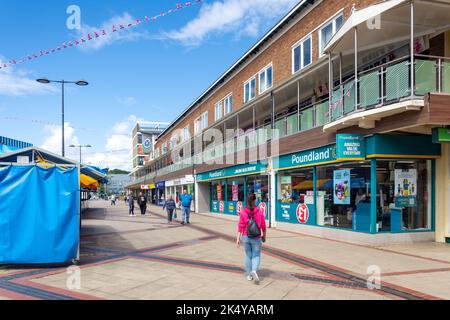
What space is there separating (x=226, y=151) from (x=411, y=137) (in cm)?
1336

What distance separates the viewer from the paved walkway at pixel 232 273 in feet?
20.8

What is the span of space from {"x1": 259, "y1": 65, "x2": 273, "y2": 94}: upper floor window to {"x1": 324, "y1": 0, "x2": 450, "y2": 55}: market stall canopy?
27.3 feet

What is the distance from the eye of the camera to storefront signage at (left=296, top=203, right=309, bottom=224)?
15005 millimetres

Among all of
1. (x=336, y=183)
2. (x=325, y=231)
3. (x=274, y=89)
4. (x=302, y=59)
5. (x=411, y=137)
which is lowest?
(x=325, y=231)

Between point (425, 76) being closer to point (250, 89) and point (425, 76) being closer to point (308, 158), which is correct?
point (308, 158)

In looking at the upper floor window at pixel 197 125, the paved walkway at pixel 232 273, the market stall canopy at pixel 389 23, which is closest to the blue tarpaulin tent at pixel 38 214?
the paved walkway at pixel 232 273

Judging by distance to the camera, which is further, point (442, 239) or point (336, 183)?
point (336, 183)

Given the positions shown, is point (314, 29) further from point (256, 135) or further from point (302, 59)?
point (256, 135)

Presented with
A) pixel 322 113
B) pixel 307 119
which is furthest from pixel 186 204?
pixel 322 113

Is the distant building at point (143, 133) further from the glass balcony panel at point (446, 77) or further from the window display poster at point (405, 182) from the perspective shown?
the glass balcony panel at point (446, 77)

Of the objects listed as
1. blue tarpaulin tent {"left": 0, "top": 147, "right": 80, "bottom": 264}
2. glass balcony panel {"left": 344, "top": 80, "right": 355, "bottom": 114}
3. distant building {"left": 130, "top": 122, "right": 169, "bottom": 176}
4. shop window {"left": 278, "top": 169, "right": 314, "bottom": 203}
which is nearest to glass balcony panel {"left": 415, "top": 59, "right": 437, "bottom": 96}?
glass balcony panel {"left": 344, "top": 80, "right": 355, "bottom": 114}

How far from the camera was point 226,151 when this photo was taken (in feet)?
78.7

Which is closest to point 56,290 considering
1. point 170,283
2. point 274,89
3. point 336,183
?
point 170,283
